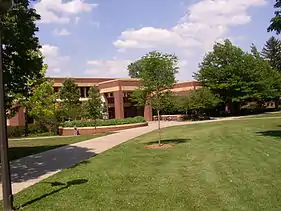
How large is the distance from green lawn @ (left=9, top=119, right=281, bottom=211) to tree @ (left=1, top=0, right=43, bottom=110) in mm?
3244

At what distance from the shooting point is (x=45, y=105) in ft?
133

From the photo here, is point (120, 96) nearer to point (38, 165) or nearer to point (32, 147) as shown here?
point (32, 147)

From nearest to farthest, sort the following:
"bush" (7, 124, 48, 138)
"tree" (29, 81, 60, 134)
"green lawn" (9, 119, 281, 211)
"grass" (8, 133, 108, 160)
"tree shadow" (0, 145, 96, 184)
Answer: "green lawn" (9, 119, 281, 211) → "tree shadow" (0, 145, 96, 184) → "grass" (8, 133, 108, 160) → "tree" (29, 81, 60, 134) → "bush" (7, 124, 48, 138)

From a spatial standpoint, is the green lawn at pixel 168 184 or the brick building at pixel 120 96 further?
the brick building at pixel 120 96

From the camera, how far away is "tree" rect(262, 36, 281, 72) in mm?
90125

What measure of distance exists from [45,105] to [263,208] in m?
35.8

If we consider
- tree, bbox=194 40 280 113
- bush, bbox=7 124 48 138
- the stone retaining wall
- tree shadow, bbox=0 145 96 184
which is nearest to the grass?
tree shadow, bbox=0 145 96 184

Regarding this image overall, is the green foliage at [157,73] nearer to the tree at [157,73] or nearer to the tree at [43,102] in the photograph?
the tree at [157,73]

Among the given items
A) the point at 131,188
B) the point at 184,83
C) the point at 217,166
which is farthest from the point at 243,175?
the point at 184,83

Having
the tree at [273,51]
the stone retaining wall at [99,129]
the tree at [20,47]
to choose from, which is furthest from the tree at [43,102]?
the tree at [273,51]

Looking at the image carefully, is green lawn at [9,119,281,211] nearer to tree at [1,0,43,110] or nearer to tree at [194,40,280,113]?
tree at [1,0,43,110]

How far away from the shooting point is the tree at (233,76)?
5184cm

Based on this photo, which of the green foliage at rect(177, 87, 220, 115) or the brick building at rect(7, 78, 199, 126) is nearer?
the green foliage at rect(177, 87, 220, 115)

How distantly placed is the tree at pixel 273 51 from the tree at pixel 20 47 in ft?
277
